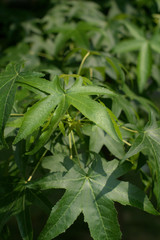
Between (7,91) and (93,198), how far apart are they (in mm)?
451

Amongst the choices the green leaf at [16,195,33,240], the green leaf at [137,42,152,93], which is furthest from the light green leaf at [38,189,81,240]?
the green leaf at [137,42,152,93]

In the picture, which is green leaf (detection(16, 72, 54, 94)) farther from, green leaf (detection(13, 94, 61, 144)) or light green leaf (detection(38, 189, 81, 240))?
light green leaf (detection(38, 189, 81, 240))

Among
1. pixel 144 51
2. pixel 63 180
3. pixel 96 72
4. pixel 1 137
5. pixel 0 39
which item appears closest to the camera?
pixel 1 137

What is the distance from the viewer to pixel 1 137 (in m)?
0.82

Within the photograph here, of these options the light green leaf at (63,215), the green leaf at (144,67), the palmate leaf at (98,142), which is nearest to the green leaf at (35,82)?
the palmate leaf at (98,142)

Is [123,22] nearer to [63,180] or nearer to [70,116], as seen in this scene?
[70,116]

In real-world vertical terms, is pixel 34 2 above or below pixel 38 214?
above

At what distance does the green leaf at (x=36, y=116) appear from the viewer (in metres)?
0.79

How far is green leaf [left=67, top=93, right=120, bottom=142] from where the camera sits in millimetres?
782

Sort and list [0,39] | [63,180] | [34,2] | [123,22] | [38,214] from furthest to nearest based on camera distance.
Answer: [38,214] → [34,2] → [0,39] → [123,22] → [63,180]

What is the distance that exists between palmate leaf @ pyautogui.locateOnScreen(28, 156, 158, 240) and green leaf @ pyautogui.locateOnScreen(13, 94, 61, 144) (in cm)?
22

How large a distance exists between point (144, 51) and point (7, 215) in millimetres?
1184

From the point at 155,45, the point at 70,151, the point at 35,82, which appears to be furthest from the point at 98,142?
the point at 155,45

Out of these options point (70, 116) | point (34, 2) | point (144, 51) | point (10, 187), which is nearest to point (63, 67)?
point (144, 51)
